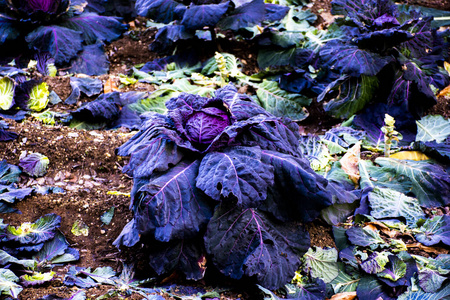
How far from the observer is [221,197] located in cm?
201

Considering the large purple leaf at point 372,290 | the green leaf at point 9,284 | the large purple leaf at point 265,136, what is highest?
the large purple leaf at point 265,136

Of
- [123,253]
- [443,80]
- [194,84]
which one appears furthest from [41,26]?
[443,80]

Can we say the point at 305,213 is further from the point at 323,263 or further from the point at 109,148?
the point at 109,148

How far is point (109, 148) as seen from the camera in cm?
306

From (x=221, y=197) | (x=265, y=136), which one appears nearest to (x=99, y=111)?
(x=265, y=136)

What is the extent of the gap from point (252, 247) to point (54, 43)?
305 centimetres

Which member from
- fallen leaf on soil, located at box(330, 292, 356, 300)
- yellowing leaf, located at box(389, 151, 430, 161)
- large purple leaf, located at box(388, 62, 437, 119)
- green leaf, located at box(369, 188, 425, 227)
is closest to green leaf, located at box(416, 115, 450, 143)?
large purple leaf, located at box(388, 62, 437, 119)

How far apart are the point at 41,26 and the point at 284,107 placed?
255 centimetres

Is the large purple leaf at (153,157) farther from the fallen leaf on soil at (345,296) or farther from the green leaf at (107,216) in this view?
the fallen leaf on soil at (345,296)

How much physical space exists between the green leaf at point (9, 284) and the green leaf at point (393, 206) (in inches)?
79.1

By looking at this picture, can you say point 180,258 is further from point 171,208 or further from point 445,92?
point 445,92

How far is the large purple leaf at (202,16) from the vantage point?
3.63 m

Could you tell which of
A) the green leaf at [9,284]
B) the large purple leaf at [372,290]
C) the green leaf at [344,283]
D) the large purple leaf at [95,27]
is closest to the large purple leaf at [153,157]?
the green leaf at [9,284]

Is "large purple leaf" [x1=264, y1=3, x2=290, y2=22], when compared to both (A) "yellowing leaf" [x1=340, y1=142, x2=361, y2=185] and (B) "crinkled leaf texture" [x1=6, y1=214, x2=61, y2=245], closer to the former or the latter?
(A) "yellowing leaf" [x1=340, y1=142, x2=361, y2=185]
